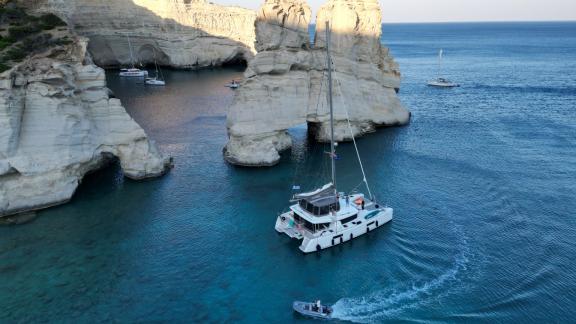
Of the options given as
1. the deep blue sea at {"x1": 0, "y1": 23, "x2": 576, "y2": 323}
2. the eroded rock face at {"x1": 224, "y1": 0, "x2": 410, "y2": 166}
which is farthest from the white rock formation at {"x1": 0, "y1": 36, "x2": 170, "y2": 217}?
the eroded rock face at {"x1": 224, "y1": 0, "x2": 410, "y2": 166}

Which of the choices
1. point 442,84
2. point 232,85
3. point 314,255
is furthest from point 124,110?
point 442,84

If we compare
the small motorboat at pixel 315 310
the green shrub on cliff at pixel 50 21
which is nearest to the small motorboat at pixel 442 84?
the green shrub on cliff at pixel 50 21

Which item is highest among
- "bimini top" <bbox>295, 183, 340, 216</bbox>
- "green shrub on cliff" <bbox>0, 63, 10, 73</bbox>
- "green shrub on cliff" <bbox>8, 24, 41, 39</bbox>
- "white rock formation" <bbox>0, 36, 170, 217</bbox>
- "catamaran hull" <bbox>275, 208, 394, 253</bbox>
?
"green shrub on cliff" <bbox>8, 24, 41, 39</bbox>

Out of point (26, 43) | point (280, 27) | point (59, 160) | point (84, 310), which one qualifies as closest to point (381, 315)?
point (84, 310)

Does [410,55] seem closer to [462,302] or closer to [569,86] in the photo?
[569,86]

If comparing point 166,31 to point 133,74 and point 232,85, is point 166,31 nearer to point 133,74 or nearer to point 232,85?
Answer: point 133,74

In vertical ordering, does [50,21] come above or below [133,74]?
above

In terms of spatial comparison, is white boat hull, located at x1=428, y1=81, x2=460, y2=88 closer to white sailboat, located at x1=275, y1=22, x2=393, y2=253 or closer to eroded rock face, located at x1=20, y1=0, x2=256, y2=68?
eroded rock face, located at x1=20, y1=0, x2=256, y2=68
